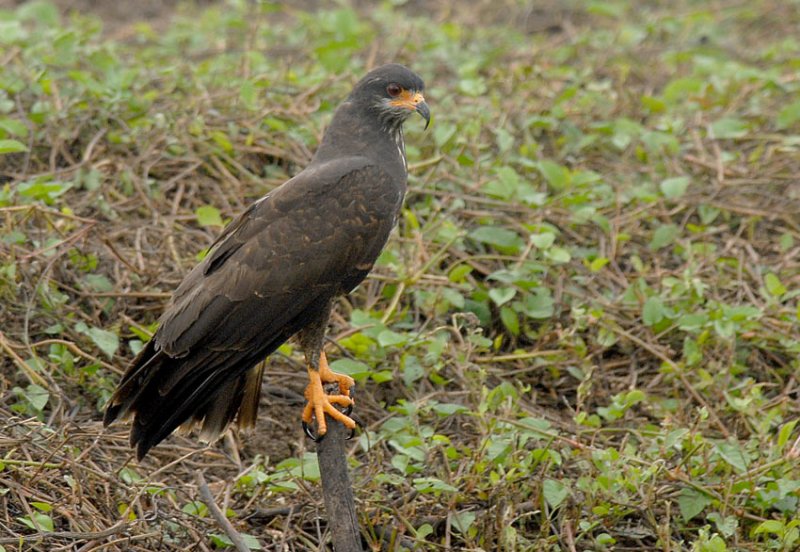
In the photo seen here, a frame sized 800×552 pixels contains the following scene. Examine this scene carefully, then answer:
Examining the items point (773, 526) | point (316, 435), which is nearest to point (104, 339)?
point (316, 435)

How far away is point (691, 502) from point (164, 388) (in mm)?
2028

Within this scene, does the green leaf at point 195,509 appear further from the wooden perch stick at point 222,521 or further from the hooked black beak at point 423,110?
the hooked black beak at point 423,110

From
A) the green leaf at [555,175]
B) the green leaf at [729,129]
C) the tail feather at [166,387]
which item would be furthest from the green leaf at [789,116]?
the tail feather at [166,387]

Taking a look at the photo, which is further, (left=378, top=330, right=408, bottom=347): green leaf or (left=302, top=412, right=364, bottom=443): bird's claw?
(left=378, top=330, right=408, bottom=347): green leaf

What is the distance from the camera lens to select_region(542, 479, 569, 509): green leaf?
177 inches

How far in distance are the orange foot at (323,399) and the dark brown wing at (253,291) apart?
228 mm

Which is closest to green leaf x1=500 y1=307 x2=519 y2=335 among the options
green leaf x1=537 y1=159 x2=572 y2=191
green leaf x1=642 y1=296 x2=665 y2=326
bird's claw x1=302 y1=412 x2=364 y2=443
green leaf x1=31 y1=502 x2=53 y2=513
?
green leaf x1=642 y1=296 x2=665 y2=326

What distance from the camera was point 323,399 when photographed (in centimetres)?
438

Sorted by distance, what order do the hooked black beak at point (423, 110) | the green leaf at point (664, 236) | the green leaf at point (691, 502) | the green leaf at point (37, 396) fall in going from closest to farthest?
the green leaf at point (691, 502), the green leaf at point (37, 396), the hooked black beak at point (423, 110), the green leaf at point (664, 236)

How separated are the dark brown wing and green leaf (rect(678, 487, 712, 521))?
1.50 m

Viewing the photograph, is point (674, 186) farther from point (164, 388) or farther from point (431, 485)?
point (164, 388)

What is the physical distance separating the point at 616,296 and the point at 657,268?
0.32 m

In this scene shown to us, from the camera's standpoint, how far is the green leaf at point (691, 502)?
4.57 meters

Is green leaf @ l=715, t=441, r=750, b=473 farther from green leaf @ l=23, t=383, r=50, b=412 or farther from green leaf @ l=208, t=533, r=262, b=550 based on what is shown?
green leaf @ l=23, t=383, r=50, b=412
